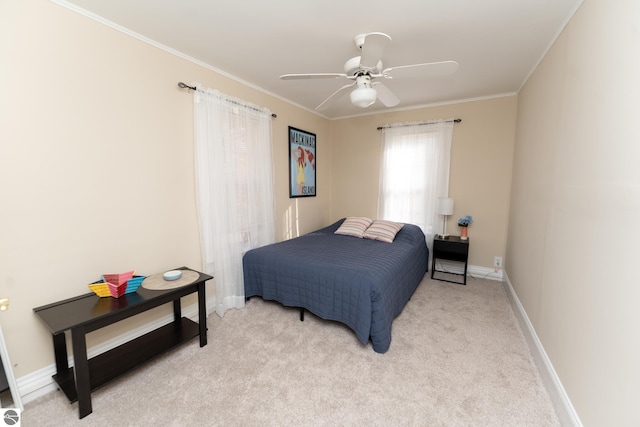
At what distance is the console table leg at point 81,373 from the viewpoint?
4.75 feet

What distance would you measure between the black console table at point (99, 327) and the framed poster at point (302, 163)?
6.57 ft

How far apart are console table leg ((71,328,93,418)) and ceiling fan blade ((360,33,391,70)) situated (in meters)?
2.27

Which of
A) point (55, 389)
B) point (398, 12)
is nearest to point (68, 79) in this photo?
point (55, 389)

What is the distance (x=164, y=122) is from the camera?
87.5 inches

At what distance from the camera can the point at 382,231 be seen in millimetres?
3410

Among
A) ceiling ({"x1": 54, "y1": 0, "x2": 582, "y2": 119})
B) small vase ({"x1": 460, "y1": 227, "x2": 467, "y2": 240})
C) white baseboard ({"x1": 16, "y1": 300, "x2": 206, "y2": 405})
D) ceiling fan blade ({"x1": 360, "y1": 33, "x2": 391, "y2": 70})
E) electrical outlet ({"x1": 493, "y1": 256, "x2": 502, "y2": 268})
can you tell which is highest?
ceiling ({"x1": 54, "y1": 0, "x2": 582, "y2": 119})

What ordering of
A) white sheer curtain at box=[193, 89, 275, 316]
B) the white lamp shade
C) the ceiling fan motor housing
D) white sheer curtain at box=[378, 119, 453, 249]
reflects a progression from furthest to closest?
white sheer curtain at box=[378, 119, 453, 249]
the white lamp shade
white sheer curtain at box=[193, 89, 275, 316]
the ceiling fan motor housing

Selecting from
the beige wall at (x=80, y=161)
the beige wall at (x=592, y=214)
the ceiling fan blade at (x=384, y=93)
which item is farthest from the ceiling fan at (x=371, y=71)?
the beige wall at (x=80, y=161)

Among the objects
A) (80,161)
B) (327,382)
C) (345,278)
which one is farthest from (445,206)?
(80,161)

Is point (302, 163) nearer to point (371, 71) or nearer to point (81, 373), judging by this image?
point (371, 71)

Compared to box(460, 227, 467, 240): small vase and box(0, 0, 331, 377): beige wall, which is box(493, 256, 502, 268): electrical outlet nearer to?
box(460, 227, 467, 240): small vase

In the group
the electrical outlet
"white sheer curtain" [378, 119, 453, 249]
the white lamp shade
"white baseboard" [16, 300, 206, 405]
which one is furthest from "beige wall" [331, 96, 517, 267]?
"white baseboard" [16, 300, 206, 405]

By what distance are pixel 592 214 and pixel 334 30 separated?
1.94m

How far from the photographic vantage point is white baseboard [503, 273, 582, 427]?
139 cm
